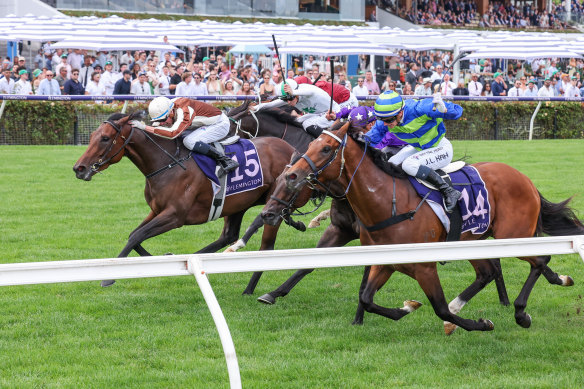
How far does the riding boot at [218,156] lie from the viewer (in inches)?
304

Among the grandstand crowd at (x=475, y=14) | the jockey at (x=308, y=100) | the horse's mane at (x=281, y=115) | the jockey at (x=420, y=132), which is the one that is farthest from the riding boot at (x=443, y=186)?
the grandstand crowd at (x=475, y=14)

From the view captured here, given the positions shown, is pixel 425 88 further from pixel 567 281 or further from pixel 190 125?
pixel 567 281

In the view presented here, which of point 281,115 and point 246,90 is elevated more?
point 246,90

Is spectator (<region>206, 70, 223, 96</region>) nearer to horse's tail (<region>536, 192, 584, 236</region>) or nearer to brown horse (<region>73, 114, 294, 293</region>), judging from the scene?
brown horse (<region>73, 114, 294, 293</region>)

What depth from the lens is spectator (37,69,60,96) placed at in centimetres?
1734

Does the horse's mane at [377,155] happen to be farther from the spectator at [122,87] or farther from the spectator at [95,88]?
the spectator at [95,88]

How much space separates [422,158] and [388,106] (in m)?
0.45

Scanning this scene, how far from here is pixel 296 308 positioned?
22.4ft

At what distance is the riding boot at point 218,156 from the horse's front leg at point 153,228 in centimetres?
61

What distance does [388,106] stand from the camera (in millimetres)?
6199

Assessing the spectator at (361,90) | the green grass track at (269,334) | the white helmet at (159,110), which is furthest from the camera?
the spectator at (361,90)

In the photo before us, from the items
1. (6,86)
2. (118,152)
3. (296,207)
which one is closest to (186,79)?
(6,86)

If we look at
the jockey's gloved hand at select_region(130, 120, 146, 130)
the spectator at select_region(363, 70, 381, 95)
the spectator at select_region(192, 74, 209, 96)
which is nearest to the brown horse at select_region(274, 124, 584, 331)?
the jockey's gloved hand at select_region(130, 120, 146, 130)

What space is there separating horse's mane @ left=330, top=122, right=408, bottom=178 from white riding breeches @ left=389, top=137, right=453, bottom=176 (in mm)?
86
